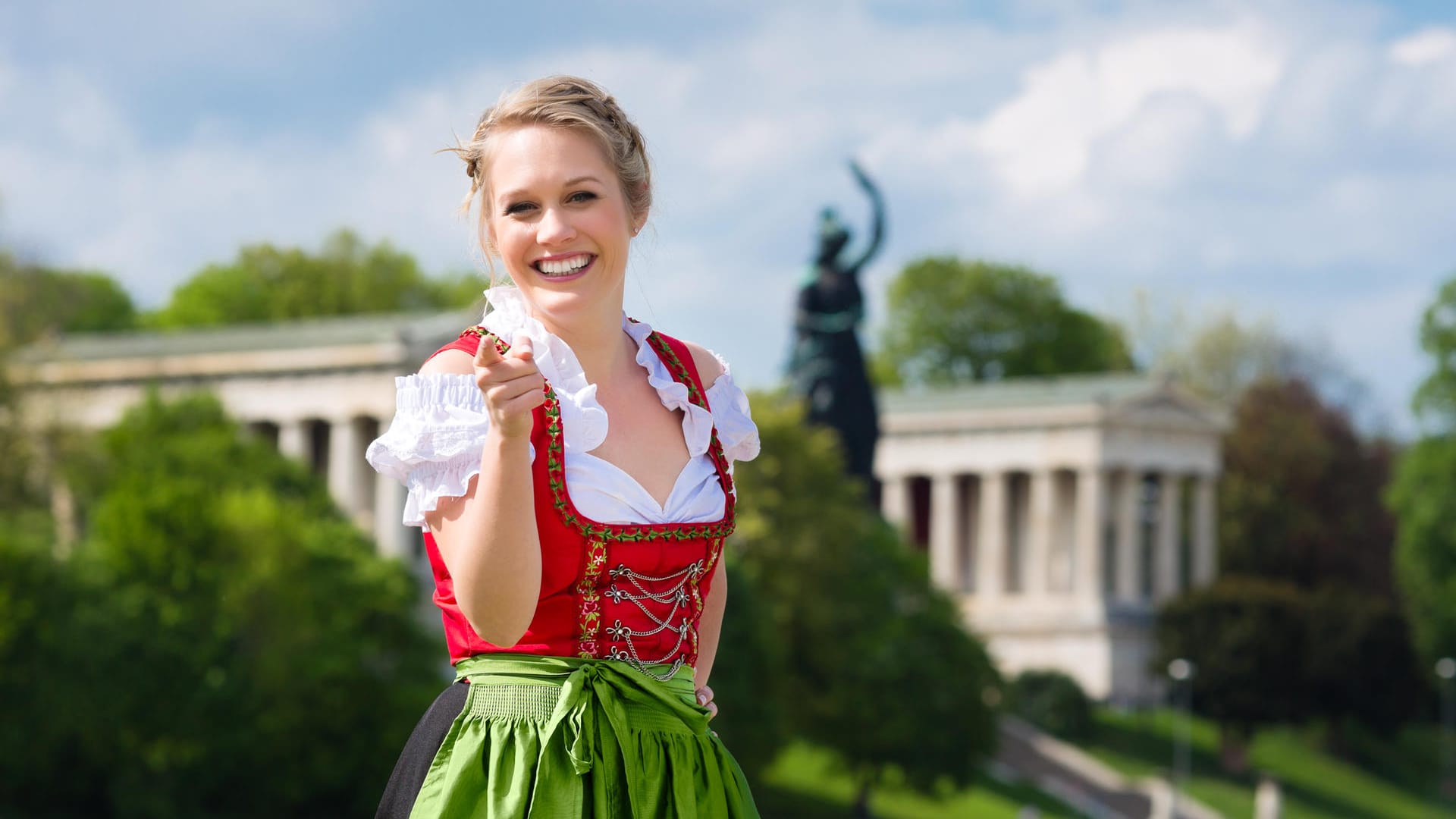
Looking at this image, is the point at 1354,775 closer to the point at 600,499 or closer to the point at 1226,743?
the point at 1226,743

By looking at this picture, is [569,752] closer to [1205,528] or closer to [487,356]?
[487,356]

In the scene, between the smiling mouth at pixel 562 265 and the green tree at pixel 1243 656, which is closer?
the smiling mouth at pixel 562 265

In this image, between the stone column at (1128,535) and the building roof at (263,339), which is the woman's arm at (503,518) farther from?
the stone column at (1128,535)

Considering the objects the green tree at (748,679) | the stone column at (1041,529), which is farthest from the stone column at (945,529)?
the green tree at (748,679)

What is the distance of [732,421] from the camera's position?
4602 millimetres

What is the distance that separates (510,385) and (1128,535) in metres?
80.1

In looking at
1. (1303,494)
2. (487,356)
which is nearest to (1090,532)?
(1303,494)

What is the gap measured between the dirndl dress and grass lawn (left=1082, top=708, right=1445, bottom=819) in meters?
59.4

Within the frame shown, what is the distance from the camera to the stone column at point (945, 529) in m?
83.9

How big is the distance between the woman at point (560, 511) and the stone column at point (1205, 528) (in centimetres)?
7993

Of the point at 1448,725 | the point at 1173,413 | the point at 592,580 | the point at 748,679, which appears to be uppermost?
the point at 1173,413

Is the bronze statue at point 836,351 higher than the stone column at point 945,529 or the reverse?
higher

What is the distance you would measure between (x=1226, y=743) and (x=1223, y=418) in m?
16.8

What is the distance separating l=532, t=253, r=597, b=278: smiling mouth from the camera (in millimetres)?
4176
